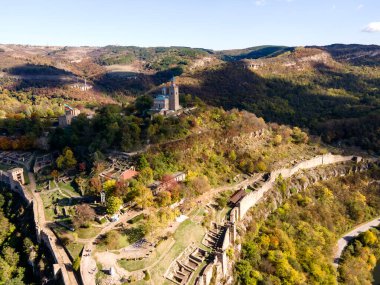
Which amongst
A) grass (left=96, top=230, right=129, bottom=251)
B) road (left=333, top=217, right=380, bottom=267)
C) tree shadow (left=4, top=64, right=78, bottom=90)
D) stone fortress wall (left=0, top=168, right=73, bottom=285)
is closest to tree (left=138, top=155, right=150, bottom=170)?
grass (left=96, top=230, right=129, bottom=251)

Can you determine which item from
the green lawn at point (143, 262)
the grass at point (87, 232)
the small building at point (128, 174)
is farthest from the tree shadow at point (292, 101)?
the green lawn at point (143, 262)

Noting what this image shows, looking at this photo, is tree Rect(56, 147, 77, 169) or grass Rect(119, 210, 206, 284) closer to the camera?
grass Rect(119, 210, 206, 284)

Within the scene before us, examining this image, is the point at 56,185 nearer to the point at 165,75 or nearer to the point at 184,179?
the point at 184,179

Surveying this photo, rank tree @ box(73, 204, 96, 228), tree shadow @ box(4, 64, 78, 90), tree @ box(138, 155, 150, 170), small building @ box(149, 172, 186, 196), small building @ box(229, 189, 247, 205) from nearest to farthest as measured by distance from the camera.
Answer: tree @ box(73, 204, 96, 228), small building @ box(149, 172, 186, 196), tree @ box(138, 155, 150, 170), small building @ box(229, 189, 247, 205), tree shadow @ box(4, 64, 78, 90)

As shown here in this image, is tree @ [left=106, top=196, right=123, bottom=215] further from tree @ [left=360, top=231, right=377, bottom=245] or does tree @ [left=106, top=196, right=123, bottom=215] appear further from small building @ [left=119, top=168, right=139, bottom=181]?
tree @ [left=360, top=231, right=377, bottom=245]

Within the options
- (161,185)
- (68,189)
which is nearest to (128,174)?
(161,185)

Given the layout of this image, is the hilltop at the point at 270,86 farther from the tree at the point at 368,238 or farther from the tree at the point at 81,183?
the tree at the point at 81,183
